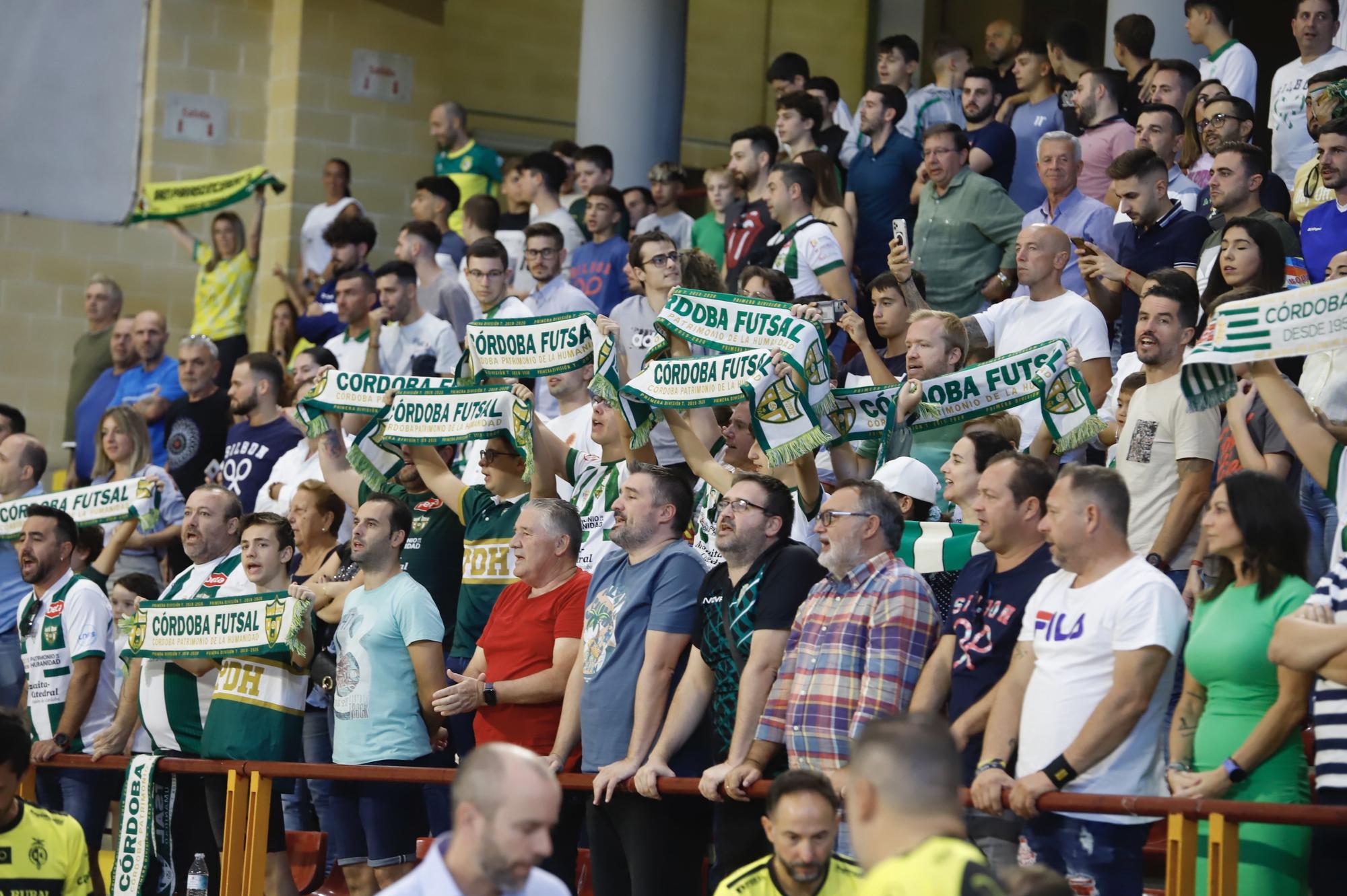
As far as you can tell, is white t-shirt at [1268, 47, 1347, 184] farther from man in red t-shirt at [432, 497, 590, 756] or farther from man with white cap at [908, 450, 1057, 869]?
man in red t-shirt at [432, 497, 590, 756]

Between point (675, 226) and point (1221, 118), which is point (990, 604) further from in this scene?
point (675, 226)

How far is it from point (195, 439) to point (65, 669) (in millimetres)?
2812

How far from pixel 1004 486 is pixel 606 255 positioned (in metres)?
6.00

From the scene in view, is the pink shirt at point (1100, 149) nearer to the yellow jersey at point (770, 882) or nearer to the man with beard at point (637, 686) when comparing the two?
the man with beard at point (637, 686)

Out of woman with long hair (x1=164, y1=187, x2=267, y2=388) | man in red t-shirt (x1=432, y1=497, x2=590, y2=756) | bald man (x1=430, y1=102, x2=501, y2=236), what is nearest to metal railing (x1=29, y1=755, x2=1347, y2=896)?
man in red t-shirt (x1=432, y1=497, x2=590, y2=756)

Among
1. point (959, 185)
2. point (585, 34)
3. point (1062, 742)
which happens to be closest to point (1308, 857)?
point (1062, 742)

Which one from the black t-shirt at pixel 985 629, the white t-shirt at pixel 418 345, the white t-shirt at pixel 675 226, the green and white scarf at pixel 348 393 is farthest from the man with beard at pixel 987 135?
the black t-shirt at pixel 985 629

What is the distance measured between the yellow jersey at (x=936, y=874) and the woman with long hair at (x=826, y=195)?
6460mm

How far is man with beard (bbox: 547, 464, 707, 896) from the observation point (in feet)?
19.7

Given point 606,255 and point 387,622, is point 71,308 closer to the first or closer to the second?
point 606,255

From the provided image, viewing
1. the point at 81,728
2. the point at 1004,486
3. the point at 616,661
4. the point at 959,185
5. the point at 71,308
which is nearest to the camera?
the point at 1004,486

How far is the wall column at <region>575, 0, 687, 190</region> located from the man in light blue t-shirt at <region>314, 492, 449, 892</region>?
700 cm

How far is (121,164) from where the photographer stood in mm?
2932

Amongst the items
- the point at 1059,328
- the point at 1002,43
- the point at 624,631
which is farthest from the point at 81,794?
the point at 1002,43
